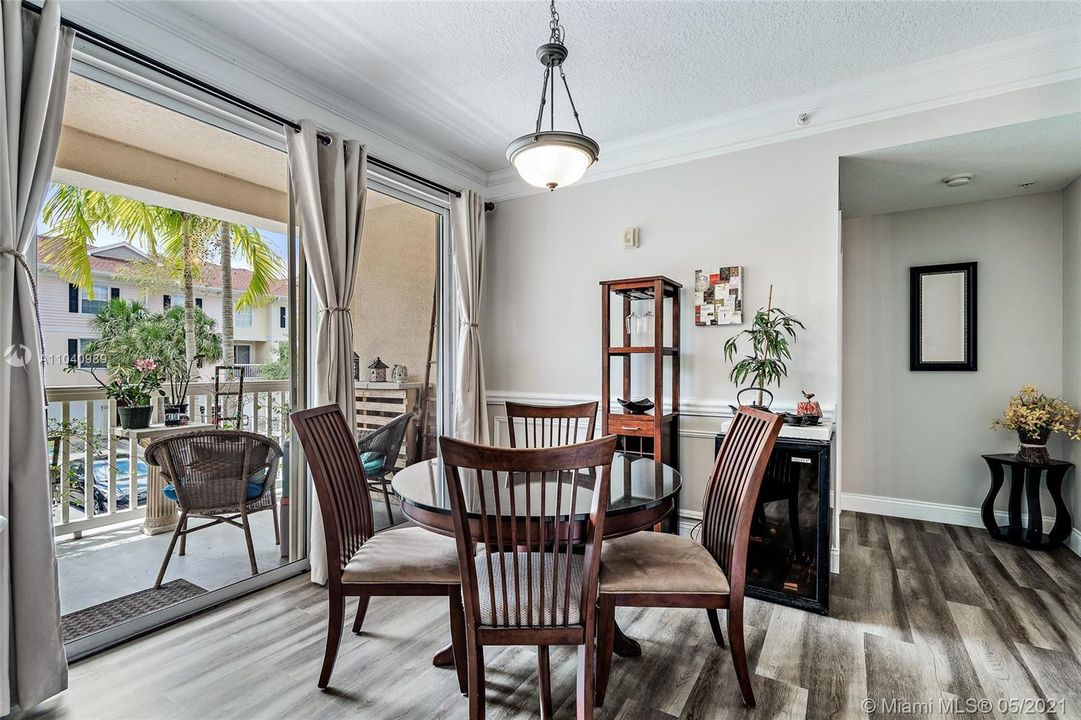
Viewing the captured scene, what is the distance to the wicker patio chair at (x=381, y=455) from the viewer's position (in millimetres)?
3258

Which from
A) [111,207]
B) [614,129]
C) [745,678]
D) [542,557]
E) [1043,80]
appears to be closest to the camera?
[542,557]

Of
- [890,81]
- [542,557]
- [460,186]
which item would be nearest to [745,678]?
[542,557]

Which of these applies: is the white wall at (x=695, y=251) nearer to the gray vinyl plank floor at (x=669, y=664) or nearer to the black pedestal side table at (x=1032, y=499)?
the gray vinyl plank floor at (x=669, y=664)

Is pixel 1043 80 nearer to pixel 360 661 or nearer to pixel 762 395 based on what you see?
pixel 762 395

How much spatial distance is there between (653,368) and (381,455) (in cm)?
184

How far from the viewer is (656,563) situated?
1.87m

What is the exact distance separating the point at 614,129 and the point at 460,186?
49.2 inches

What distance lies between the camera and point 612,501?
1.77 metres

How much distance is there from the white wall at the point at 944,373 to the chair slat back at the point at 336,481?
3.70 m

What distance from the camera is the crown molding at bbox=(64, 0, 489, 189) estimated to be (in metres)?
2.13

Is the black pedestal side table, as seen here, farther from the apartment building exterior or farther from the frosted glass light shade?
the apartment building exterior

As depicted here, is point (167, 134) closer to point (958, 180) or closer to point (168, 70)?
point (168, 70)

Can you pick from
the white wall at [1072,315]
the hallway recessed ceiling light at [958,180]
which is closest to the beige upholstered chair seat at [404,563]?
the hallway recessed ceiling light at [958,180]

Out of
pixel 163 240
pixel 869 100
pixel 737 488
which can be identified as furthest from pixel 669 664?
pixel 869 100
